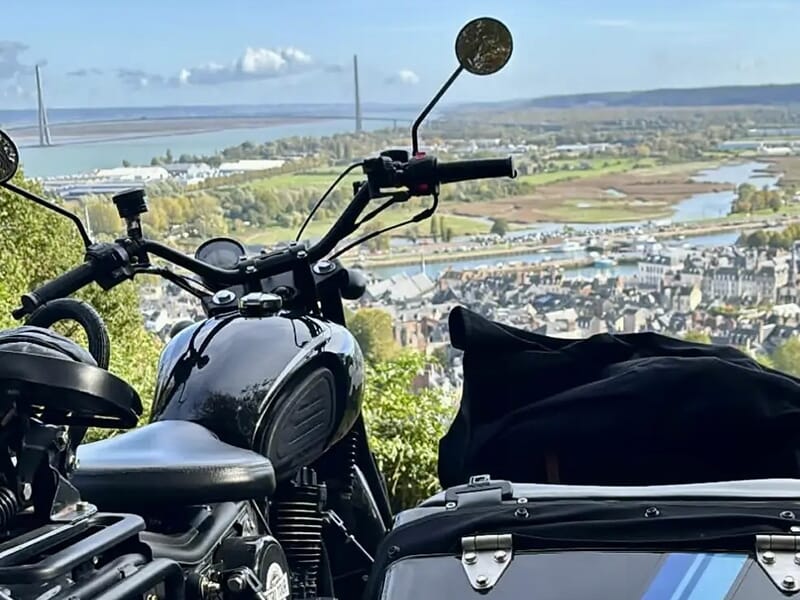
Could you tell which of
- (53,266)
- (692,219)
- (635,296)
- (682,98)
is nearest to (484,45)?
(635,296)

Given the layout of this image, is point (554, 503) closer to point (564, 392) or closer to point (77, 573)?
point (564, 392)

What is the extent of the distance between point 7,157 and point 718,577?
1.09m

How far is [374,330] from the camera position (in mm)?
2885

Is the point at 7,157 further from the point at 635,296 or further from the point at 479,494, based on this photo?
the point at 635,296

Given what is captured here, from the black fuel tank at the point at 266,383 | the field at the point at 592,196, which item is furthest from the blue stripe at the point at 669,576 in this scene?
the field at the point at 592,196

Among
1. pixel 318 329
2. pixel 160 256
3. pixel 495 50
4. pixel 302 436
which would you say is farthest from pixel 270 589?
pixel 495 50

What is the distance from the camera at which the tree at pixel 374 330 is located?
8.74 ft

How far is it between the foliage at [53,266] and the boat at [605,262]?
1.36m

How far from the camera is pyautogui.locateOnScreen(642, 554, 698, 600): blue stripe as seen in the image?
1154mm

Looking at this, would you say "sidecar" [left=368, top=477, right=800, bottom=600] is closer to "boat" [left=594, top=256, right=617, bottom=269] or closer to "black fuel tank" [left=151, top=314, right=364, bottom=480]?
"black fuel tank" [left=151, top=314, right=364, bottom=480]

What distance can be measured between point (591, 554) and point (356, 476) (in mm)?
859

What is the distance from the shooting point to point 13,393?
1074 millimetres

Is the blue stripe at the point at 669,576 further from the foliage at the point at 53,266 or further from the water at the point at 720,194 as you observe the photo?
the foliage at the point at 53,266

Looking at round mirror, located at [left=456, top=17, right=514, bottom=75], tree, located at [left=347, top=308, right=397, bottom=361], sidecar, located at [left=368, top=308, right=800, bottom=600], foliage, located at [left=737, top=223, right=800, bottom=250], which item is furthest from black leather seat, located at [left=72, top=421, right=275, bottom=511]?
foliage, located at [left=737, top=223, right=800, bottom=250]
